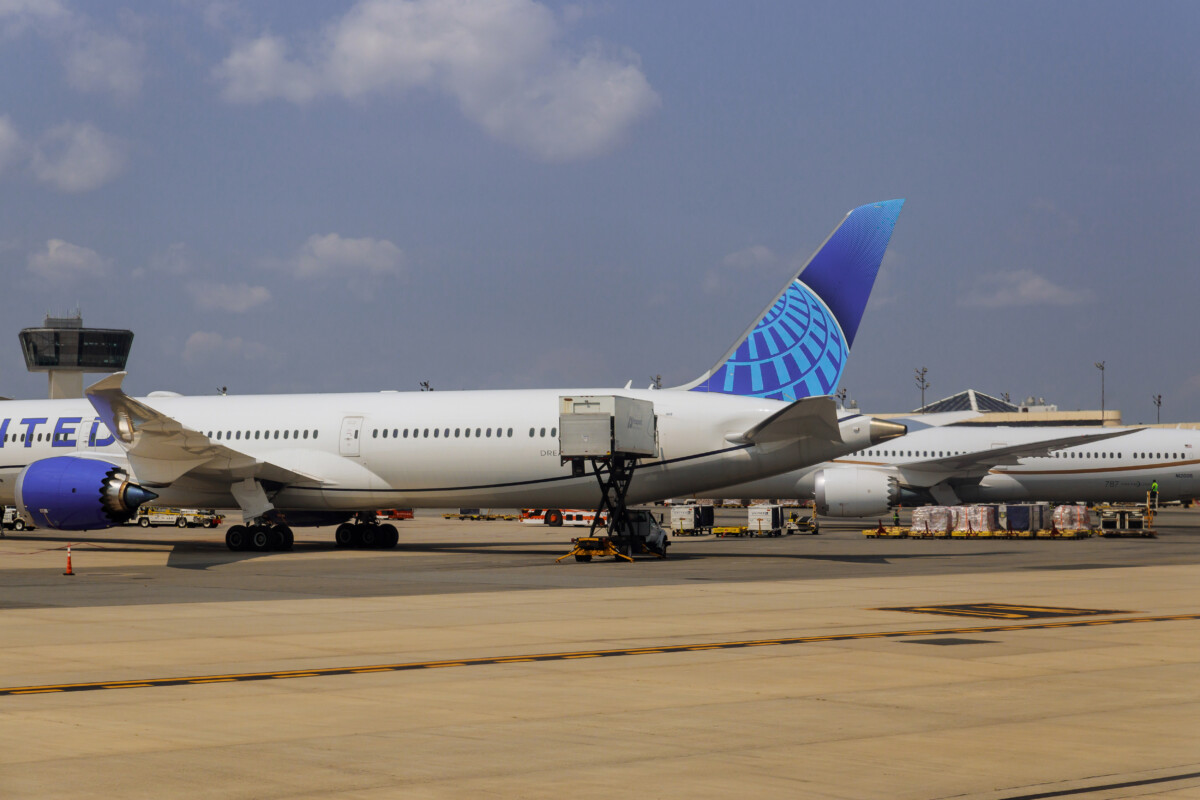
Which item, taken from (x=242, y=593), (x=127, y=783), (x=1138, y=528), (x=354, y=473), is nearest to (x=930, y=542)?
(x=1138, y=528)

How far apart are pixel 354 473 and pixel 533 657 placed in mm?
22522

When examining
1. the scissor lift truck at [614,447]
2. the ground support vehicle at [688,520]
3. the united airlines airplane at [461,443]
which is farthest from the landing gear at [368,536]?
the ground support vehicle at [688,520]

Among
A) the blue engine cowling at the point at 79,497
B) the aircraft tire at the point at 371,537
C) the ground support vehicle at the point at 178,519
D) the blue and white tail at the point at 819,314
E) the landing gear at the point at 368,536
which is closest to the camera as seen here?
the blue engine cowling at the point at 79,497

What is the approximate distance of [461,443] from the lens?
3506 centimetres

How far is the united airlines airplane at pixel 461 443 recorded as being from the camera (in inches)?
1310

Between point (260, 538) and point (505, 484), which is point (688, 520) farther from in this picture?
point (260, 538)

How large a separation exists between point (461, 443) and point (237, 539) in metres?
6.78

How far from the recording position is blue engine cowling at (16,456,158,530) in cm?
3397

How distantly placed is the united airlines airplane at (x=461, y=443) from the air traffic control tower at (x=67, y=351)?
8301 cm

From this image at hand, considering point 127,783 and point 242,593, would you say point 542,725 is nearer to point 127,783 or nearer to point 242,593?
point 127,783

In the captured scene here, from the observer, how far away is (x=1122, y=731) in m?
10.0

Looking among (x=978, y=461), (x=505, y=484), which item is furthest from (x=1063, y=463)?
(x=505, y=484)

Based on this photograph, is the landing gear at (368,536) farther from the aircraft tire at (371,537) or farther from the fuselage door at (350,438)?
the fuselage door at (350,438)

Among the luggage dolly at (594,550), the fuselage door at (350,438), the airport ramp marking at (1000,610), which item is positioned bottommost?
the airport ramp marking at (1000,610)
